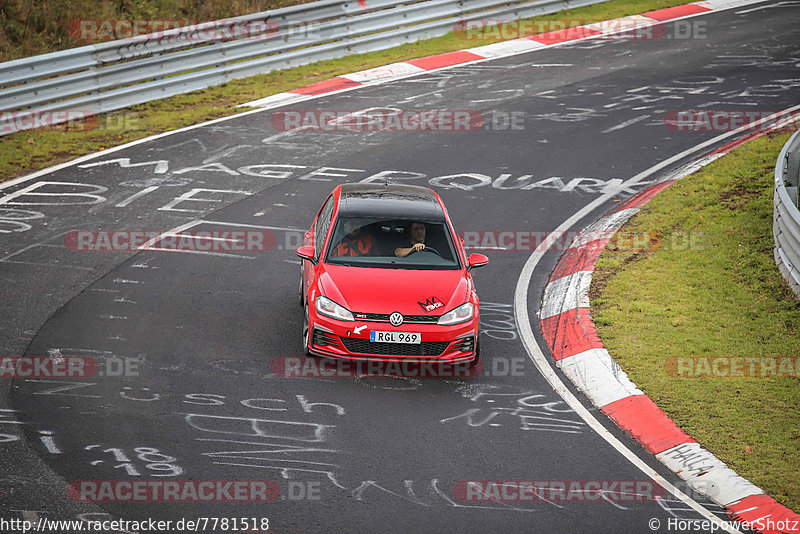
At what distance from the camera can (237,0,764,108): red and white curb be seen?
19906 mm

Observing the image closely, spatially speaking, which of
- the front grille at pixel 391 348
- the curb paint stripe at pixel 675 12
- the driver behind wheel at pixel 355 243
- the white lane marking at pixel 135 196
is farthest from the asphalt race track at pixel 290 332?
the curb paint stripe at pixel 675 12

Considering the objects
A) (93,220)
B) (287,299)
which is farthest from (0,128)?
(287,299)

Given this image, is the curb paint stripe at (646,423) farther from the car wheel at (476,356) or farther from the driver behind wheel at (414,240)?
the driver behind wheel at (414,240)

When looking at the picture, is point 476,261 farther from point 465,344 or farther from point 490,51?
point 490,51

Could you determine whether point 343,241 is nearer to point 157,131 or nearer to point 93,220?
point 93,220

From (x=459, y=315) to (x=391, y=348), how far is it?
2.58ft

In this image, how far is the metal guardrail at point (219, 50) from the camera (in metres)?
17.0

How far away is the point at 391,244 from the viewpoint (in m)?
10.1

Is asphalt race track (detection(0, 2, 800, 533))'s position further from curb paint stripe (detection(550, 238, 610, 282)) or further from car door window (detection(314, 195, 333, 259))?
car door window (detection(314, 195, 333, 259))

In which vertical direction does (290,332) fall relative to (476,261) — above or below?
below

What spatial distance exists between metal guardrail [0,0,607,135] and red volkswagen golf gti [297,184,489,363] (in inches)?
344

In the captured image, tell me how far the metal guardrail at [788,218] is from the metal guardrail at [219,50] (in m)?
11.8

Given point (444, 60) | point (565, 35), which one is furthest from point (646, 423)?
point (565, 35)

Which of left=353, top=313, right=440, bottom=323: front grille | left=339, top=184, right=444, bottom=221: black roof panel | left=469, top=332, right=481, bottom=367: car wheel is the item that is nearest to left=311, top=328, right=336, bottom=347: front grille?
left=353, top=313, right=440, bottom=323: front grille
